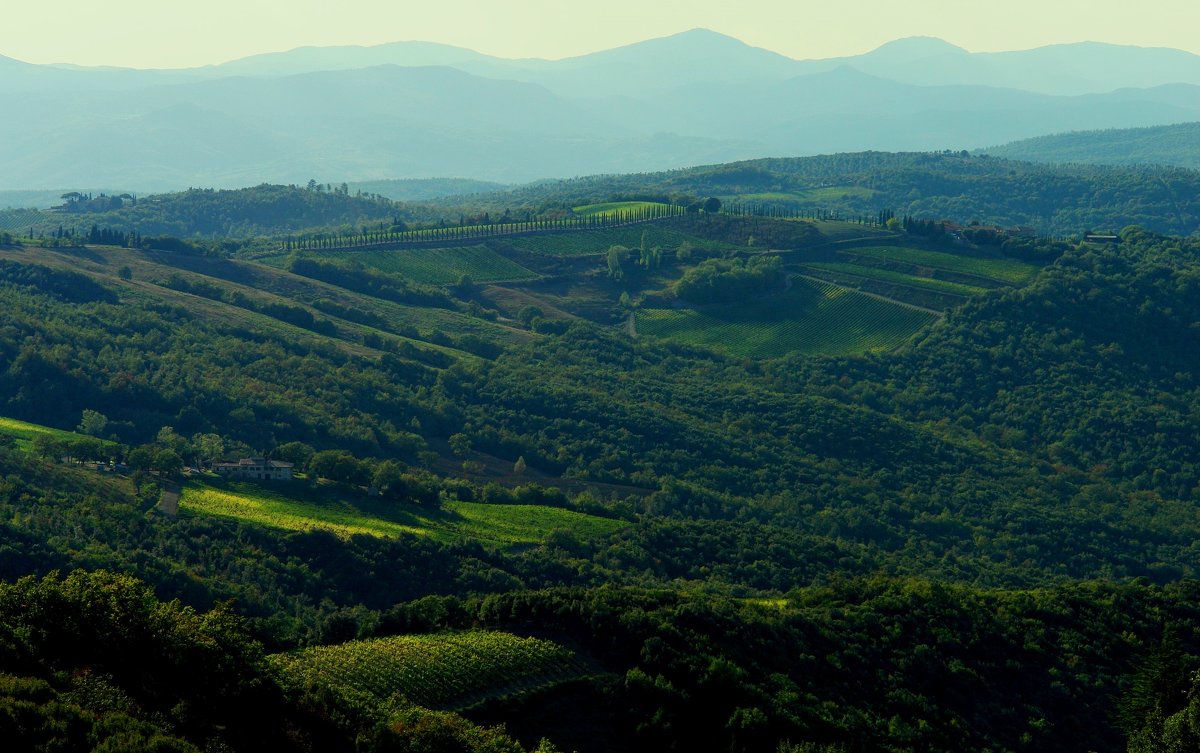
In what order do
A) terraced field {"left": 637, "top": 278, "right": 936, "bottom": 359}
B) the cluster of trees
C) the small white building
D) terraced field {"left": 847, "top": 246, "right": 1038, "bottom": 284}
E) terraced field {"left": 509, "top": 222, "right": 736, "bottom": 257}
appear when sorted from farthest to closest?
terraced field {"left": 509, "top": 222, "right": 736, "bottom": 257} < the cluster of trees < terraced field {"left": 847, "top": 246, "right": 1038, "bottom": 284} < terraced field {"left": 637, "top": 278, "right": 936, "bottom": 359} < the small white building

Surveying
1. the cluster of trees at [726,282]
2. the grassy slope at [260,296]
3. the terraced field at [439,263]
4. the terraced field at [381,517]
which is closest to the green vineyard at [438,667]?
the terraced field at [381,517]

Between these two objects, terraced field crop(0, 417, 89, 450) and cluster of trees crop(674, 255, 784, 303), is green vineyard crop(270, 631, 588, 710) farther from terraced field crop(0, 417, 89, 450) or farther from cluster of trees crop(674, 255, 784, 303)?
cluster of trees crop(674, 255, 784, 303)

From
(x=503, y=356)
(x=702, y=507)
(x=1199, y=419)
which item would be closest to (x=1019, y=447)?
(x=1199, y=419)

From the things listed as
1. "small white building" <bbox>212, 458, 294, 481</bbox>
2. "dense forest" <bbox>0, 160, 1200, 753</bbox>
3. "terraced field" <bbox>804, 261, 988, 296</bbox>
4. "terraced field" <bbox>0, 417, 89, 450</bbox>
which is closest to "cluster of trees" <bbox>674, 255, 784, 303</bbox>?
"dense forest" <bbox>0, 160, 1200, 753</bbox>

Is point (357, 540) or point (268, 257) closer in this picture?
point (357, 540)

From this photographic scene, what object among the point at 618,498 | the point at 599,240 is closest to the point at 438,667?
the point at 618,498

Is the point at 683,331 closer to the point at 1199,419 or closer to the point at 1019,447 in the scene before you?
the point at 1019,447

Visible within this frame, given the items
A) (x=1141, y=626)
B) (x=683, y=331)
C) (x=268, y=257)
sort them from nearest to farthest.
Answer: (x=1141, y=626) < (x=683, y=331) < (x=268, y=257)
